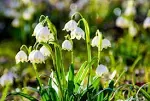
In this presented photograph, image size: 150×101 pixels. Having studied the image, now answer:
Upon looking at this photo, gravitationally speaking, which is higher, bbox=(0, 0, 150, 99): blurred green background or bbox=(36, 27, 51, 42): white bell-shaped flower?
bbox=(0, 0, 150, 99): blurred green background

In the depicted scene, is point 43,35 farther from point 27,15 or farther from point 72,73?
point 27,15

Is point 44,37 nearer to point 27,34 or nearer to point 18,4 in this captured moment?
point 27,34

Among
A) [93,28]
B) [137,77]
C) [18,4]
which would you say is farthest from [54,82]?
[18,4]

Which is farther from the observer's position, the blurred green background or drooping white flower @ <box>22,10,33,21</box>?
drooping white flower @ <box>22,10,33,21</box>

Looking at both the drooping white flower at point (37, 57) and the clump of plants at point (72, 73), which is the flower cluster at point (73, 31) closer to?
the clump of plants at point (72, 73)

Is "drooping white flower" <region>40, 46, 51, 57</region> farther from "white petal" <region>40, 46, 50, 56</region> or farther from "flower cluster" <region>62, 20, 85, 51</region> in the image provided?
"flower cluster" <region>62, 20, 85, 51</region>

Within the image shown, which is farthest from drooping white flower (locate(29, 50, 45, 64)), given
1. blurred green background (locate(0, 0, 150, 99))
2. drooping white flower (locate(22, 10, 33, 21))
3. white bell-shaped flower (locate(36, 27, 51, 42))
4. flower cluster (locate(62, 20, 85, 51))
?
drooping white flower (locate(22, 10, 33, 21))

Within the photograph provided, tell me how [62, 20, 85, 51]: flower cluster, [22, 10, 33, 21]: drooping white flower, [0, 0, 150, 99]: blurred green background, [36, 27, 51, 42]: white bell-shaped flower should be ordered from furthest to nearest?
[22, 10, 33, 21]: drooping white flower, [0, 0, 150, 99]: blurred green background, [62, 20, 85, 51]: flower cluster, [36, 27, 51, 42]: white bell-shaped flower
